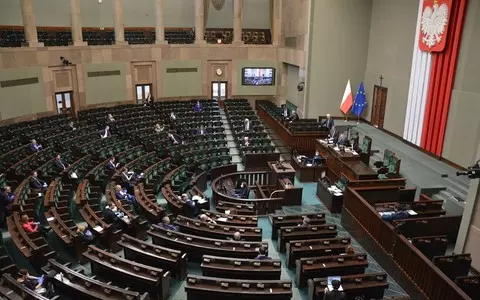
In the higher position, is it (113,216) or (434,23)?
(434,23)

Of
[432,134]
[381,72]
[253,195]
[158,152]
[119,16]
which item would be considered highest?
[119,16]

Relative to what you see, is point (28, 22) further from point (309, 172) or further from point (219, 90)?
point (309, 172)

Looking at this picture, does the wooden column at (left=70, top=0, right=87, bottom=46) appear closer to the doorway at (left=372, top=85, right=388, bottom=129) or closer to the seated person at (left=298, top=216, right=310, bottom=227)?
the doorway at (left=372, top=85, right=388, bottom=129)

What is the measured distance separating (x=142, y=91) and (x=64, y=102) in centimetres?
467

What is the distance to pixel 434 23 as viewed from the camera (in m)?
14.1

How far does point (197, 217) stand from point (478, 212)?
6.90 metres

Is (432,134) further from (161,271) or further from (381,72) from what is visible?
(161,271)

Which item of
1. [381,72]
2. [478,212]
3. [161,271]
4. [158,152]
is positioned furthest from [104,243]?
[381,72]

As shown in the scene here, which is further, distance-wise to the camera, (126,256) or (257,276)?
(126,256)

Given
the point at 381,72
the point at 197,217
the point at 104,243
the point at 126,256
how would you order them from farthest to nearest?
the point at 381,72 → the point at 197,217 → the point at 104,243 → the point at 126,256

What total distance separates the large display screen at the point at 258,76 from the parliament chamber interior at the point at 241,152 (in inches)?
5.1

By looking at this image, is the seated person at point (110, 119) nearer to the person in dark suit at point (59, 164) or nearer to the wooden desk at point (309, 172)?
the person in dark suit at point (59, 164)

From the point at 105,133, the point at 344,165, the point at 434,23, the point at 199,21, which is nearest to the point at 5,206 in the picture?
the point at 105,133

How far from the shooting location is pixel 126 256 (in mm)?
8148
